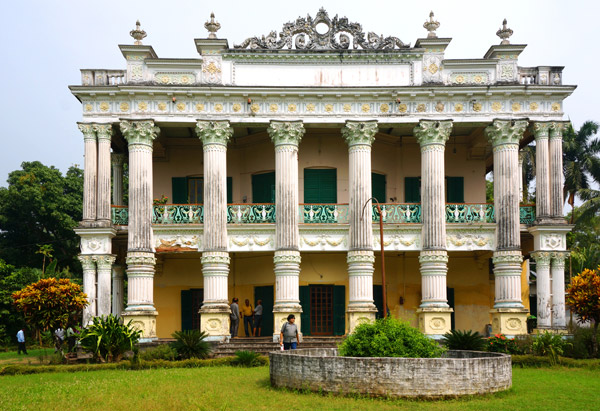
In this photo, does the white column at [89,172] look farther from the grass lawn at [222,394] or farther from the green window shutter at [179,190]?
the grass lawn at [222,394]

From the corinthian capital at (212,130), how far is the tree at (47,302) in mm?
7109

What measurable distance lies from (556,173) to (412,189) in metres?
5.75

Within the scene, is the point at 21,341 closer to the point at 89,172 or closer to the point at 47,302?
the point at 89,172

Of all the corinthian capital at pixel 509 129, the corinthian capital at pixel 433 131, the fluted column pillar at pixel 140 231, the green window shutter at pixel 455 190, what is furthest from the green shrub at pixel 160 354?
the corinthian capital at pixel 509 129

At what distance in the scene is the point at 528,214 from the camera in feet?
89.9

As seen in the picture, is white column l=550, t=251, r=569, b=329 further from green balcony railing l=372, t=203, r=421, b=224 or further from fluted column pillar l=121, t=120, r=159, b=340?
fluted column pillar l=121, t=120, r=159, b=340

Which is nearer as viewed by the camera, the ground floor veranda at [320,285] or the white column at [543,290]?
the white column at [543,290]

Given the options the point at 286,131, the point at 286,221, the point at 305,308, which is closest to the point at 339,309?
the point at 305,308

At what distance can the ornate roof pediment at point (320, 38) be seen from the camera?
26.5 m

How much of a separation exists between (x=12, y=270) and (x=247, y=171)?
63.5 ft

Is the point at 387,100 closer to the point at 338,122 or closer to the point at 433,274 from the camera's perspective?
the point at 338,122

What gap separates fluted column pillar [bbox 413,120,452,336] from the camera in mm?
25547

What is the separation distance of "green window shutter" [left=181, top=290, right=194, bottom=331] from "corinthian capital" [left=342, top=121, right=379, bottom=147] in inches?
363

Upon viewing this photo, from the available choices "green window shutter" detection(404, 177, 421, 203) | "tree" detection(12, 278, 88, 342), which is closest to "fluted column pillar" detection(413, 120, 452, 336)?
"green window shutter" detection(404, 177, 421, 203)
